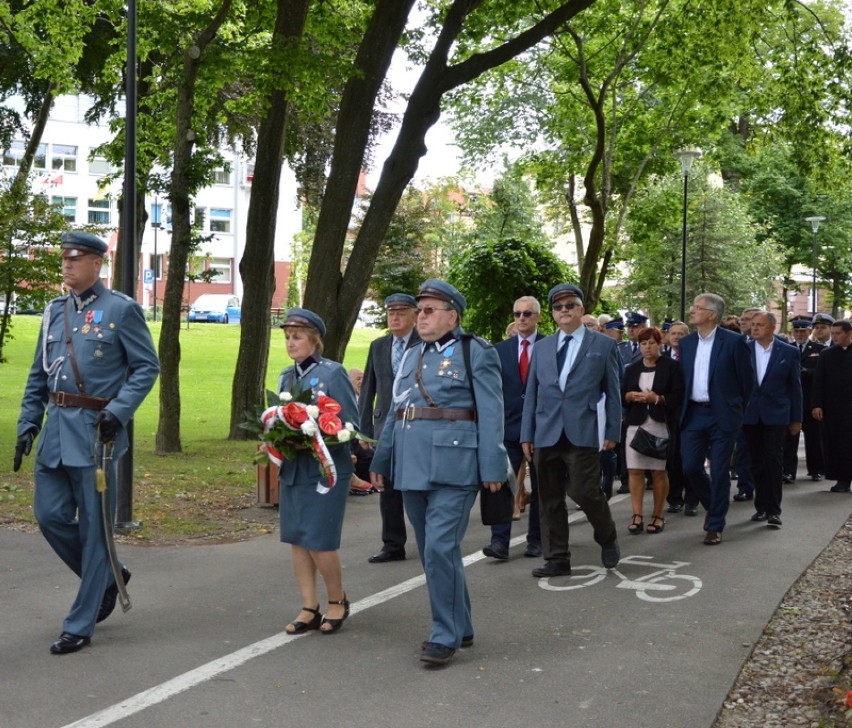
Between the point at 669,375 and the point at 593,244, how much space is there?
14.3 m

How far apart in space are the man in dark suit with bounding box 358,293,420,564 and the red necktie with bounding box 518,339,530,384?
122 centimetres

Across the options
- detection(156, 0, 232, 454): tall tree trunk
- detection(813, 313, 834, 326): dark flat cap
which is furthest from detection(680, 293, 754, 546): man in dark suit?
detection(156, 0, 232, 454): tall tree trunk

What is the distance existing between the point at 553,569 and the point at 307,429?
2.78 meters

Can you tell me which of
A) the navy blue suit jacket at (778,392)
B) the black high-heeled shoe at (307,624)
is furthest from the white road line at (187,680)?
the navy blue suit jacket at (778,392)

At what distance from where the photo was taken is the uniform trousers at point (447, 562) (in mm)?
6211

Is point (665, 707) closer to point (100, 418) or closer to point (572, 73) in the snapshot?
point (100, 418)

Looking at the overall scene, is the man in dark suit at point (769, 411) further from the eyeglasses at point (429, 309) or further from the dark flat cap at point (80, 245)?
the dark flat cap at point (80, 245)

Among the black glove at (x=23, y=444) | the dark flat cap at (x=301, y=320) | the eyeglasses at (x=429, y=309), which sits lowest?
the black glove at (x=23, y=444)

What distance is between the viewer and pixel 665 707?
5.46 metres

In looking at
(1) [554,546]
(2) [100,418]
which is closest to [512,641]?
(1) [554,546]

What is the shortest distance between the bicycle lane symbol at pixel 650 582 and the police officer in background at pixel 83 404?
10.3 feet

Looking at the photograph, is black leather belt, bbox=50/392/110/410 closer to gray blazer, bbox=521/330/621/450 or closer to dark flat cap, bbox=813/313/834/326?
gray blazer, bbox=521/330/621/450

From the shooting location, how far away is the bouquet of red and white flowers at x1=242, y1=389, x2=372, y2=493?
661 cm

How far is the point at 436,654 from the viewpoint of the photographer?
6.11 metres
